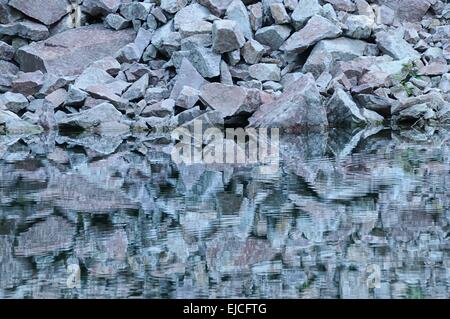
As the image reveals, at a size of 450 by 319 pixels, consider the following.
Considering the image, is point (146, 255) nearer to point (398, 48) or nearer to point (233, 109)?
point (233, 109)

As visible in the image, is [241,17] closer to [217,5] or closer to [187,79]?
[217,5]

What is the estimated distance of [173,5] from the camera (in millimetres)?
12797

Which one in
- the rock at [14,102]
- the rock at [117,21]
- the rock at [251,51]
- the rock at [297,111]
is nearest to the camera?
the rock at [297,111]

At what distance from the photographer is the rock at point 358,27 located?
40.9ft

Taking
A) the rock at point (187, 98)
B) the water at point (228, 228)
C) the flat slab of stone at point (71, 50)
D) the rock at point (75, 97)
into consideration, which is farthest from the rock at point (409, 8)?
the water at point (228, 228)

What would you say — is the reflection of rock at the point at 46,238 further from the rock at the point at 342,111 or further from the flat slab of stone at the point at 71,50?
the flat slab of stone at the point at 71,50

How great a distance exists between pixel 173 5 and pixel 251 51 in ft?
5.38

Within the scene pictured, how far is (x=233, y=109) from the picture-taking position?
35.7 feet

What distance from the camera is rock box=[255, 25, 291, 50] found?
40.4ft

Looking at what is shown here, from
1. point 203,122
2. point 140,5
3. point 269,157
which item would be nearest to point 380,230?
point 269,157

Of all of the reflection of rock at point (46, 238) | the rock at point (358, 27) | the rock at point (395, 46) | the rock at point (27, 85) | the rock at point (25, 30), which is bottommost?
the reflection of rock at point (46, 238)

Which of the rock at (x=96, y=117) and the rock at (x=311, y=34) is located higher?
the rock at (x=311, y=34)

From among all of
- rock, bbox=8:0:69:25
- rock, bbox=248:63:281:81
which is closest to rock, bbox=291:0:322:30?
rock, bbox=248:63:281:81

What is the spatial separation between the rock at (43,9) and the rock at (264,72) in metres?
3.62
